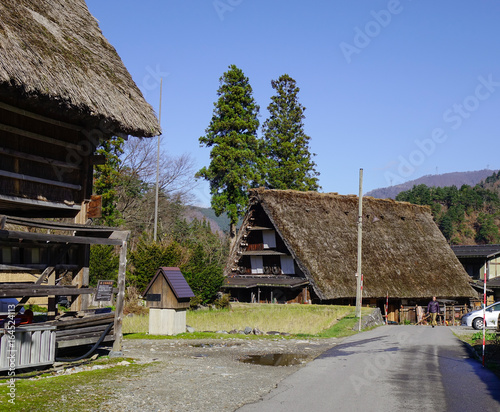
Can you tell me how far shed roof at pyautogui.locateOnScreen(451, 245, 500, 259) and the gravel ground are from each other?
35.7 metres

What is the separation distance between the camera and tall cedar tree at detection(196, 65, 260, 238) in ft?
155

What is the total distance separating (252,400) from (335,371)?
12.0 ft

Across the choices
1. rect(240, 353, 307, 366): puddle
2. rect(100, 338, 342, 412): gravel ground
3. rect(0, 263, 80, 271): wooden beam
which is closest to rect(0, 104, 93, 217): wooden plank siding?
rect(0, 263, 80, 271): wooden beam

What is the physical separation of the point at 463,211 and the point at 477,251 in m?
46.1

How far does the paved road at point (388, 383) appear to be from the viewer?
368 inches

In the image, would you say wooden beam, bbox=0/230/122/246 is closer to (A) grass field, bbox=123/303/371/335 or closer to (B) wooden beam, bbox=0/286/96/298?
(B) wooden beam, bbox=0/286/96/298

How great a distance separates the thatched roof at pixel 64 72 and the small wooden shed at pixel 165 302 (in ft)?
20.3

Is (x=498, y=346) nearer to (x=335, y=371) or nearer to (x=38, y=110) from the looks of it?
(x=335, y=371)

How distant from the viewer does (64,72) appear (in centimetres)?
1291

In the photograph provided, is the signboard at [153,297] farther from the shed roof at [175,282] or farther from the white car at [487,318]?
the white car at [487,318]

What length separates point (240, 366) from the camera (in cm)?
1316

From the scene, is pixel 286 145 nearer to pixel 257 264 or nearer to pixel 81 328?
pixel 257 264

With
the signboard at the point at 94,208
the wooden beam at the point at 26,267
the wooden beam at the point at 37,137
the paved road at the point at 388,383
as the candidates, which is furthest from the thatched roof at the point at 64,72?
the paved road at the point at 388,383

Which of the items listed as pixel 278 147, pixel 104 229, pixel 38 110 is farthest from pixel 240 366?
pixel 278 147
